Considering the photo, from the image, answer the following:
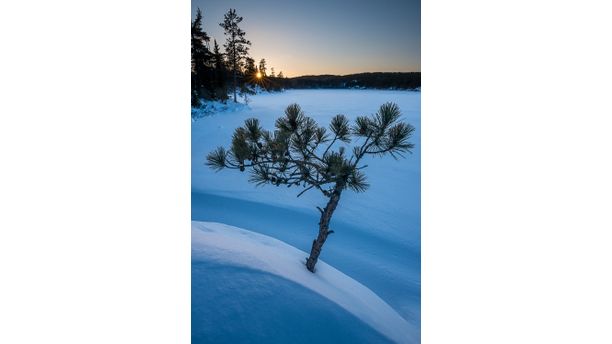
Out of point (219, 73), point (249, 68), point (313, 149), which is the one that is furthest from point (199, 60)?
point (313, 149)

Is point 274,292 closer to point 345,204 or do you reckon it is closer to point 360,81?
point 345,204

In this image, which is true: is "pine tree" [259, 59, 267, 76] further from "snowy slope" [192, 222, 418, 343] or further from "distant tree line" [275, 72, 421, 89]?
"snowy slope" [192, 222, 418, 343]

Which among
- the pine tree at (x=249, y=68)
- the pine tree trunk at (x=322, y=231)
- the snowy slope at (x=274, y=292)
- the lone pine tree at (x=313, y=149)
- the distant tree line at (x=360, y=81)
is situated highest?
the pine tree at (x=249, y=68)

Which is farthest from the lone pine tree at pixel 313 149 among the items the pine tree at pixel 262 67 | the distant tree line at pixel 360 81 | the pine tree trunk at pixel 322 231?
the pine tree at pixel 262 67

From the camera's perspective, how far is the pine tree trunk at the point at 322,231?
1.28 metres

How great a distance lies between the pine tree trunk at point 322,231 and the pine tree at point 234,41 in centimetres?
82

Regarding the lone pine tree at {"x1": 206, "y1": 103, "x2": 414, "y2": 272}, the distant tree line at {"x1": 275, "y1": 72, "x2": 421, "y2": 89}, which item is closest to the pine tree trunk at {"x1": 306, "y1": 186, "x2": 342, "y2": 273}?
the lone pine tree at {"x1": 206, "y1": 103, "x2": 414, "y2": 272}

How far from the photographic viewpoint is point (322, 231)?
4.27ft

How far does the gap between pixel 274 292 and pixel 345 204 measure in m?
0.52

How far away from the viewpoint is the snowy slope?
3.51ft

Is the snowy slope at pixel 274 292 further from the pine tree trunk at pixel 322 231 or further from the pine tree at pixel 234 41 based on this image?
the pine tree at pixel 234 41
